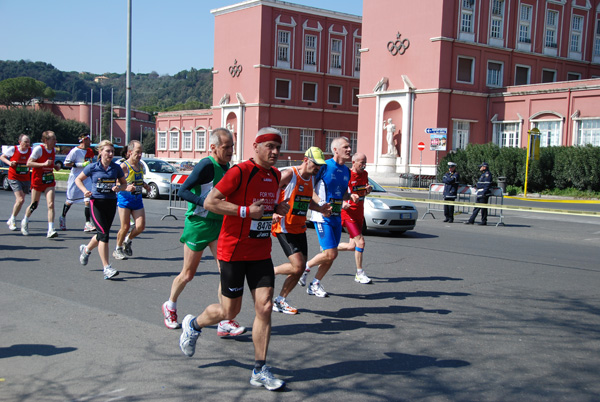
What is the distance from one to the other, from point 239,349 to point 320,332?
976mm

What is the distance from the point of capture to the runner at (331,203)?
24.5ft

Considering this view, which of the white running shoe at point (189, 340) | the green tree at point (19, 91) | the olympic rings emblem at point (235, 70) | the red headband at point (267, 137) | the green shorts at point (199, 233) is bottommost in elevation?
the white running shoe at point (189, 340)

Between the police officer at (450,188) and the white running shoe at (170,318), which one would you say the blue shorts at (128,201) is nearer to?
the white running shoe at (170,318)

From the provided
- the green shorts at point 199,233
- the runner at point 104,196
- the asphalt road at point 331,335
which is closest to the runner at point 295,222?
the asphalt road at point 331,335

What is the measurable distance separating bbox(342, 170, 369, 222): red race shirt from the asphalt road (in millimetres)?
977

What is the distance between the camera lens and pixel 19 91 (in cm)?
10656

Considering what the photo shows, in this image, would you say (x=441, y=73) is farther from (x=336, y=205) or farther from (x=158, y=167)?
(x=336, y=205)

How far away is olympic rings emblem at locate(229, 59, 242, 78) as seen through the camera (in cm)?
5697

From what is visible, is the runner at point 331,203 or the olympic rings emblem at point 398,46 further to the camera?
the olympic rings emblem at point 398,46

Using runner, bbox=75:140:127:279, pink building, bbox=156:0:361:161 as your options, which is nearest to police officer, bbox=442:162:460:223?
runner, bbox=75:140:127:279

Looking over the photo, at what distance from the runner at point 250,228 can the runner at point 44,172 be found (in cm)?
829

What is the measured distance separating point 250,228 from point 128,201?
5.06m

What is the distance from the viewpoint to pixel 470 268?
10211 millimetres

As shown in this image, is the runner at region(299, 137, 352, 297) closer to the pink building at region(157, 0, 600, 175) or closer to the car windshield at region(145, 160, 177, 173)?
the car windshield at region(145, 160, 177, 173)
